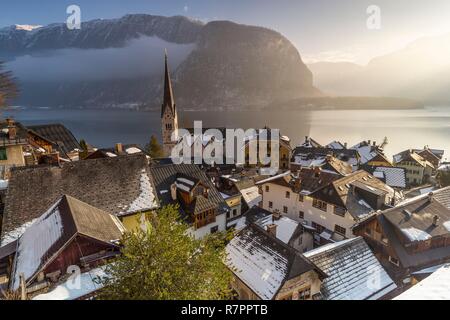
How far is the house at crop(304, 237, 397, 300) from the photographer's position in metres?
21.1

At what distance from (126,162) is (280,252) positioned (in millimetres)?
16466

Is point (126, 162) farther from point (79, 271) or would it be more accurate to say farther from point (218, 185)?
point (218, 185)

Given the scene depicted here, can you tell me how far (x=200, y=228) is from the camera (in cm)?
2903

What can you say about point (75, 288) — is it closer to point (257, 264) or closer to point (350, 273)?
point (257, 264)

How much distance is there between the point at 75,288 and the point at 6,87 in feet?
41.0

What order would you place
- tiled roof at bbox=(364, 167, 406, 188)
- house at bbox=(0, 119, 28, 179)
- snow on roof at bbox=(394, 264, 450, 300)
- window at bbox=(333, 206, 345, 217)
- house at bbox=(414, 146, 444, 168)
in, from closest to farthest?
snow on roof at bbox=(394, 264, 450, 300) < house at bbox=(0, 119, 28, 179) < window at bbox=(333, 206, 345, 217) < tiled roof at bbox=(364, 167, 406, 188) < house at bbox=(414, 146, 444, 168)

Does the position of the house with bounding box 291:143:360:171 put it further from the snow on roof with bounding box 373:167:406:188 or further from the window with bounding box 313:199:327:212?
the window with bounding box 313:199:327:212

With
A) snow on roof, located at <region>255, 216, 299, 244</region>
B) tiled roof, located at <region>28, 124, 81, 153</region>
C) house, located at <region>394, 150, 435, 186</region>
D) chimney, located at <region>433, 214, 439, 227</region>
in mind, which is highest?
tiled roof, located at <region>28, 124, 81, 153</region>

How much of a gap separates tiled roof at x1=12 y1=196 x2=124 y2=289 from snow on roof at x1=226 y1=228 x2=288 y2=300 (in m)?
9.12

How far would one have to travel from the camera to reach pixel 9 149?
86.0 ft

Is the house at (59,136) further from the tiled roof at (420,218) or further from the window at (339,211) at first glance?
the tiled roof at (420,218)

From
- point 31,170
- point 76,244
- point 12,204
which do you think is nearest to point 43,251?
point 76,244

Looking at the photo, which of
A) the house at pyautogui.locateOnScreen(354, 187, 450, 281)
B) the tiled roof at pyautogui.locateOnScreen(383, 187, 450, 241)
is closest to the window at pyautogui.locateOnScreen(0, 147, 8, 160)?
the house at pyautogui.locateOnScreen(354, 187, 450, 281)

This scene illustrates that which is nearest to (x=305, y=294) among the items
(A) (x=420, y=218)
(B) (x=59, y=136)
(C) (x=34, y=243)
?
(A) (x=420, y=218)
